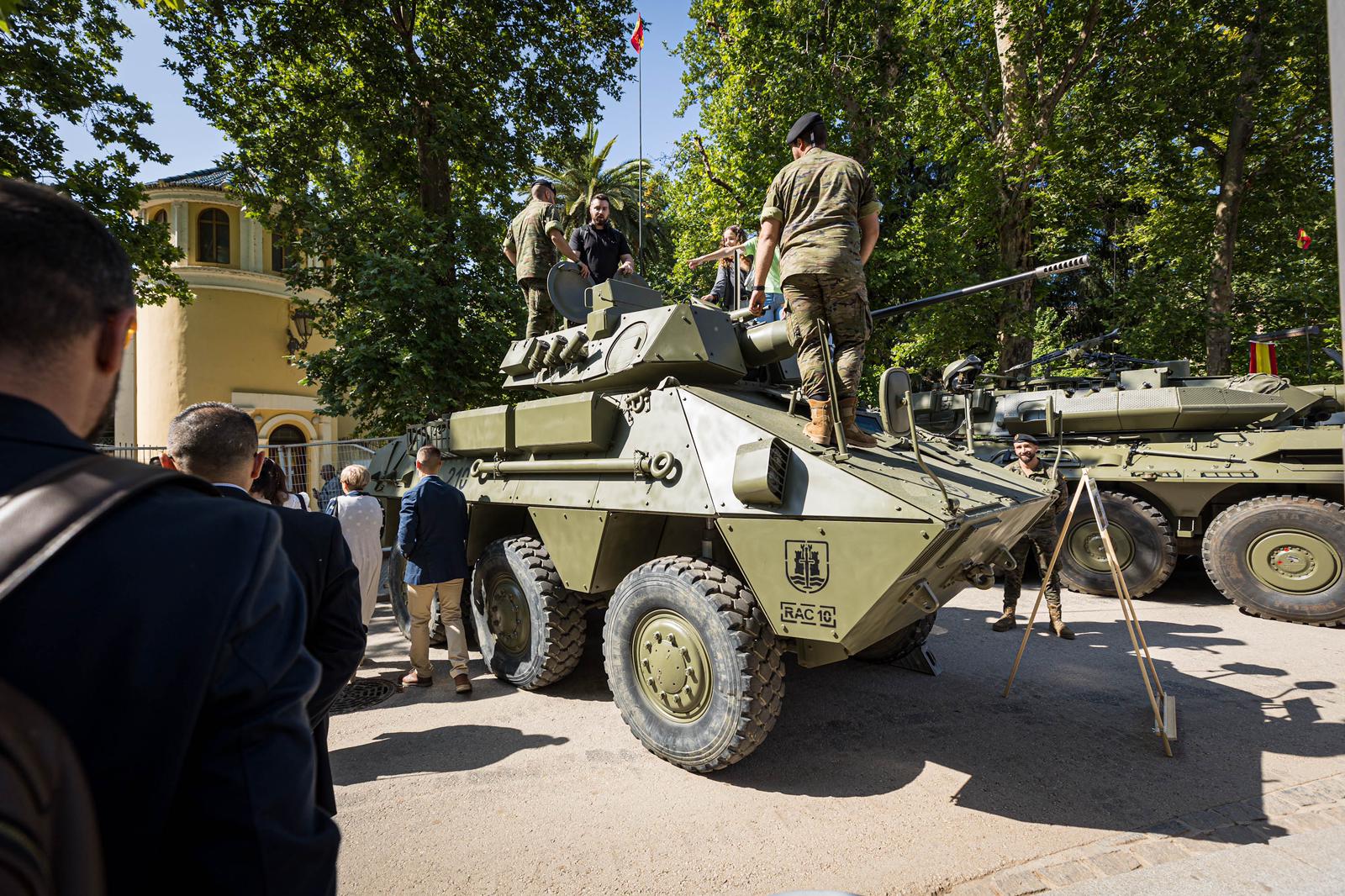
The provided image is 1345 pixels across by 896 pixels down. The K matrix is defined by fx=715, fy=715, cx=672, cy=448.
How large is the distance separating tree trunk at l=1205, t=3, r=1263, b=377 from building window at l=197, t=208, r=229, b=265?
69.3 feet

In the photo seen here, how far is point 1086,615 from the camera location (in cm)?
724

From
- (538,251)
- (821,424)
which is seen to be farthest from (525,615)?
(538,251)

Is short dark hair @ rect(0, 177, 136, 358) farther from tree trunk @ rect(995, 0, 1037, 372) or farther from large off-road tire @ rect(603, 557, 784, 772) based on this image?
tree trunk @ rect(995, 0, 1037, 372)

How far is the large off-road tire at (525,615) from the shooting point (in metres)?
4.86

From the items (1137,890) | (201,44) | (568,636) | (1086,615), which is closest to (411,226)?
(201,44)

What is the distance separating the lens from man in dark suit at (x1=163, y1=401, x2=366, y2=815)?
197cm

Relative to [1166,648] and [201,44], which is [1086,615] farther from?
[201,44]

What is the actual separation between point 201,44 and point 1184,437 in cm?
1441

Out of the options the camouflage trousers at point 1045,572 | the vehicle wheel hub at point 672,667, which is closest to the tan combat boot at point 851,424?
the vehicle wheel hub at point 672,667

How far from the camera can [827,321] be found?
398cm

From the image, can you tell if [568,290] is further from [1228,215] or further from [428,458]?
[1228,215]

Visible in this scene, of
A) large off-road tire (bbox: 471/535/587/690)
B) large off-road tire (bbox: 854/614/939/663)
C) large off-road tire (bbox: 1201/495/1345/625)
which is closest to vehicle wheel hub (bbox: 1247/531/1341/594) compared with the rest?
large off-road tire (bbox: 1201/495/1345/625)

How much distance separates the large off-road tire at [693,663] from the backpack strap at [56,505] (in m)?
3.00

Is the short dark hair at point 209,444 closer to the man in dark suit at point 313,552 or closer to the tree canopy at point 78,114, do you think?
the man in dark suit at point 313,552
